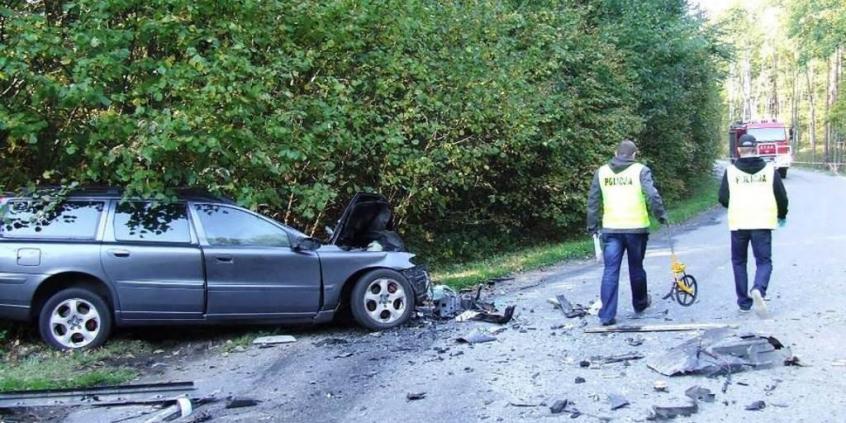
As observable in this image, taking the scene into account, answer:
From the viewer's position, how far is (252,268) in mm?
7785

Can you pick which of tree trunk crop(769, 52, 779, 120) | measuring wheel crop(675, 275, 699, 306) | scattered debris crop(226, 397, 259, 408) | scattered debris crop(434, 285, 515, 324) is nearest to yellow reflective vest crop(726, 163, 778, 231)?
measuring wheel crop(675, 275, 699, 306)

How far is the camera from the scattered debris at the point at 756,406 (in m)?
4.89

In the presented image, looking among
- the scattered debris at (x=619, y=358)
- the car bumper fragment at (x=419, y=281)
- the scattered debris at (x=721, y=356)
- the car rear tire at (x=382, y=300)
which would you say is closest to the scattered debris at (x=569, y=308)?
the car bumper fragment at (x=419, y=281)

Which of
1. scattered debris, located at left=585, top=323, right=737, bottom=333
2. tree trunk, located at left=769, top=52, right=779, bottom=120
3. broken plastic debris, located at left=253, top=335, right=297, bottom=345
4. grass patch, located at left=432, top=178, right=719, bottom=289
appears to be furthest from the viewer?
tree trunk, located at left=769, top=52, right=779, bottom=120

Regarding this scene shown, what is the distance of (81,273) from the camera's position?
7.48 m

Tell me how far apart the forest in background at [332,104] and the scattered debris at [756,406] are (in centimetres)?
→ 527

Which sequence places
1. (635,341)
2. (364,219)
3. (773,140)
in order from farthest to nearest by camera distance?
(773,140) < (364,219) < (635,341)

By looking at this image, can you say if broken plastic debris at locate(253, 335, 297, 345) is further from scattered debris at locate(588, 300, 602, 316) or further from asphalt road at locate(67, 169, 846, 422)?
scattered debris at locate(588, 300, 602, 316)

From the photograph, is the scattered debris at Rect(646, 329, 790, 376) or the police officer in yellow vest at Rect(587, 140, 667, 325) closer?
the scattered debris at Rect(646, 329, 790, 376)

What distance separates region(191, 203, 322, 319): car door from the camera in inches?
304

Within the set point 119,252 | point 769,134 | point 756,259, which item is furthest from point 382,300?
point 769,134

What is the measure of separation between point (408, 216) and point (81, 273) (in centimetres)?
833

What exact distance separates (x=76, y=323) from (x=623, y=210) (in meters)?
5.67

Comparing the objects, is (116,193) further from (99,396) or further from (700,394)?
(700,394)
